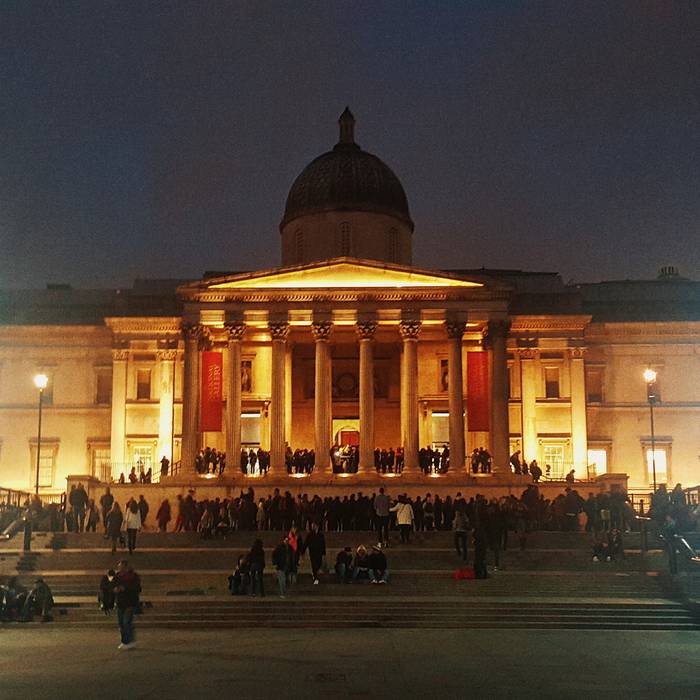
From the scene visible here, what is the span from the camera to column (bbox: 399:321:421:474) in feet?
147

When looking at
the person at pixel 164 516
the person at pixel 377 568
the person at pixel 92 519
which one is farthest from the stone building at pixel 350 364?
the person at pixel 377 568

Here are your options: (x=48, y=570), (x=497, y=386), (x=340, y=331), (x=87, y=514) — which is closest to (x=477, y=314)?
(x=497, y=386)

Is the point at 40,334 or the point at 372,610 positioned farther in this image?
the point at 40,334

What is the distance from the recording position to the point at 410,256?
5438cm

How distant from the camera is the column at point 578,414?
4966 cm

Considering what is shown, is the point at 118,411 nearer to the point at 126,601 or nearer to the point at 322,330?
the point at 322,330

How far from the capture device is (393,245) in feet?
174

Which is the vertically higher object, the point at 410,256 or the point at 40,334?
the point at 410,256

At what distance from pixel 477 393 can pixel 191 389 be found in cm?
1205

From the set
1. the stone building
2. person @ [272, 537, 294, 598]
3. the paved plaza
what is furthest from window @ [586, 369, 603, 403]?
the paved plaza

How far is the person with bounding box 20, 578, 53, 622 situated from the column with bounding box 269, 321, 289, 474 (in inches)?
781

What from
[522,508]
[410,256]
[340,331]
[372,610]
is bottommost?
[372,610]

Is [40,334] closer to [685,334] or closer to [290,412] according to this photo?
[290,412]

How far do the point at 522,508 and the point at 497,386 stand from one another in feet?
33.7
